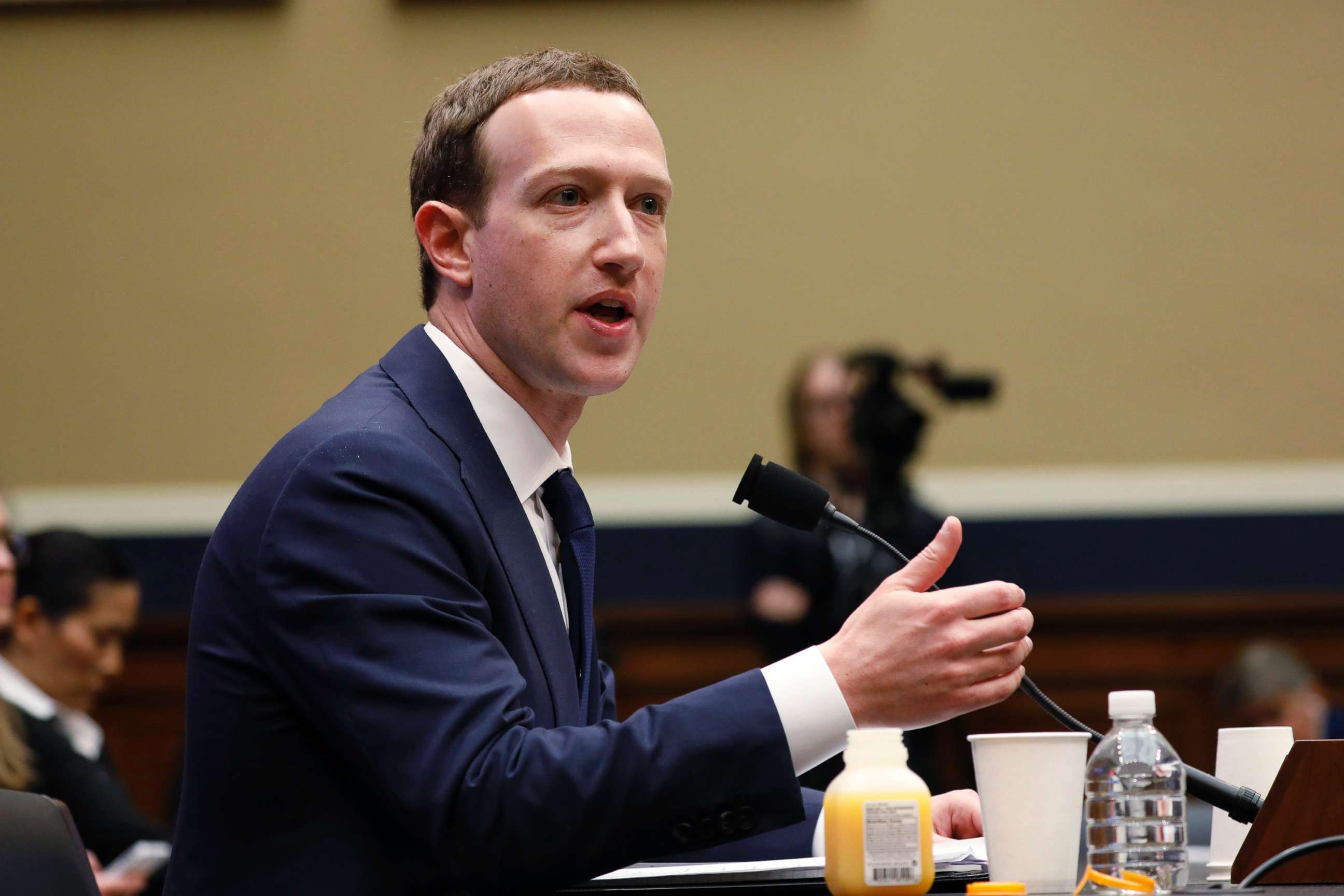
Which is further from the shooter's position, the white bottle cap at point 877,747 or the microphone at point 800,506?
the microphone at point 800,506

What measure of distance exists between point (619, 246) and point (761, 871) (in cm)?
60

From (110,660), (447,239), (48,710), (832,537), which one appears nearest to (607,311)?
(447,239)

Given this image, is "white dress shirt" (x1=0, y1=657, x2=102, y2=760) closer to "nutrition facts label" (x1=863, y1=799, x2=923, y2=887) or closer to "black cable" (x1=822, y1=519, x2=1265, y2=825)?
"black cable" (x1=822, y1=519, x2=1265, y2=825)

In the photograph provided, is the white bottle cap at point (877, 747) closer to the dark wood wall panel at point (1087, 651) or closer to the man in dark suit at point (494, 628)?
the man in dark suit at point (494, 628)

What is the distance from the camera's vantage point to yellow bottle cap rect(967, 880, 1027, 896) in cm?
104

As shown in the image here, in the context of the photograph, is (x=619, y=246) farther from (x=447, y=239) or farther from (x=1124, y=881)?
(x=1124, y=881)

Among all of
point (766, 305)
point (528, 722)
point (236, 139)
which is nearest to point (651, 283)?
point (528, 722)

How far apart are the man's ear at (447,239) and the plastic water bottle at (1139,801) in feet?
2.53

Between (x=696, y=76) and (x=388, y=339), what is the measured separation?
1038 millimetres

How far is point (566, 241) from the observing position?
5.07 ft

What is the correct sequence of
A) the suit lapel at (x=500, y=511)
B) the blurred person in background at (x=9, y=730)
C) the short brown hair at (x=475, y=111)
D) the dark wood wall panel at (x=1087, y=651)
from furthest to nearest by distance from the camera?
the dark wood wall panel at (x=1087, y=651) → the blurred person in background at (x=9, y=730) → the short brown hair at (x=475, y=111) → the suit lapel at (x=500, y=511)

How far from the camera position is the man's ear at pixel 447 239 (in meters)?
1.63

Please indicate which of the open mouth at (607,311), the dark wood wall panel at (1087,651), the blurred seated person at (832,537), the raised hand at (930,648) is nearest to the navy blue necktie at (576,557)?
the open mouth at (607,311)

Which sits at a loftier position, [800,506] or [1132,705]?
[800,506]
